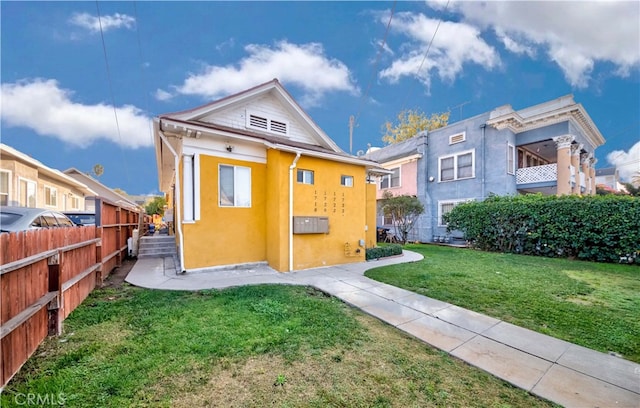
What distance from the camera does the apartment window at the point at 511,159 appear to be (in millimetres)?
13859

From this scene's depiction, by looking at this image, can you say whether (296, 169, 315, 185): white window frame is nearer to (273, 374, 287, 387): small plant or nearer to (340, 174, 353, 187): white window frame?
(340, 174, 353, 187): white window frame

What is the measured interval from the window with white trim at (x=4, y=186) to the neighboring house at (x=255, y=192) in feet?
29.4

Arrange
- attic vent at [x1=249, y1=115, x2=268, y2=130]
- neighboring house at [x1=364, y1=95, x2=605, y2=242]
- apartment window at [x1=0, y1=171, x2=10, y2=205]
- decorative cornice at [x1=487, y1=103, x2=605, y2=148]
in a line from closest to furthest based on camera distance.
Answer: attic vent at [x1=249, y1=115, x2=268, y2=130] → apartment window at [x1=0, y1=171, x2=10, y2=205] → decorative cornice at [x1=487, y1=103, x2=605, y2=148] → neighboring house at [x1=364, y1=95, x2=605, y2=242]

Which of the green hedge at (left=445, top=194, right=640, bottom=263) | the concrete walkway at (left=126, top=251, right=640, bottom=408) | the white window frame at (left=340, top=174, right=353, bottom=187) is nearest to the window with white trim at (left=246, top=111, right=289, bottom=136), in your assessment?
the white window frame at (left=340, top=174, right=353, bottom=187)

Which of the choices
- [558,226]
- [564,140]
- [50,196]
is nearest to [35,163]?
[50,196]

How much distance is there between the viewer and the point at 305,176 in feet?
25.3

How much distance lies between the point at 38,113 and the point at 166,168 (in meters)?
10.6

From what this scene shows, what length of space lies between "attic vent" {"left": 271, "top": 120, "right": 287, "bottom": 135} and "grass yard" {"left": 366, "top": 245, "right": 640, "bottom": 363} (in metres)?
6.03

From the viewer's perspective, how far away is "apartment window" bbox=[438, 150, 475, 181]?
1511 cm

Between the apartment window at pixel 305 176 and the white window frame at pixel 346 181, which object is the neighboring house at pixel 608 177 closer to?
the white window frame at pixel 346 181

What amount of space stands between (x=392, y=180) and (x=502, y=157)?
7.39 m

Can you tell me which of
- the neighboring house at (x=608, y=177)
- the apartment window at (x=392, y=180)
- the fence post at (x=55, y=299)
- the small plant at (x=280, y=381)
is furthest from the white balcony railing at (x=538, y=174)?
the neighboring house at (x=608, y=177)

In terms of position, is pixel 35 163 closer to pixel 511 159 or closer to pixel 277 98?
pixel 277 98

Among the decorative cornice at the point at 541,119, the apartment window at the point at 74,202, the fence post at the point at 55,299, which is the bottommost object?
the fence post at the point at 55,299
